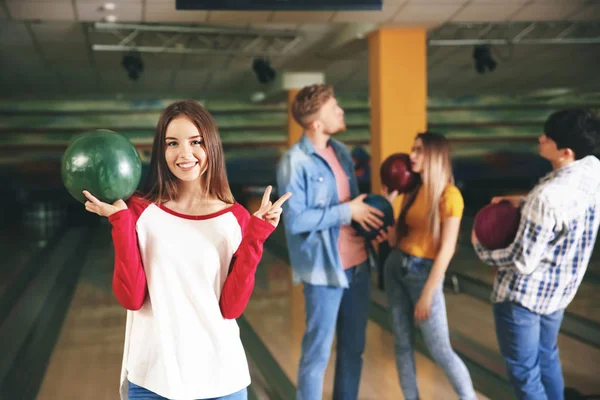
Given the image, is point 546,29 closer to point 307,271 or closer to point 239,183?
point 307,271

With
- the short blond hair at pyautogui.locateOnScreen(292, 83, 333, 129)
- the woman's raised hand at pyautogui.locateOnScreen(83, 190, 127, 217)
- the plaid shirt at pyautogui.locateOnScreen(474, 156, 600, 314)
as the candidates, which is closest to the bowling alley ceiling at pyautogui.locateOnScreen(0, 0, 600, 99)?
the short blond hair at pyautogui.locateOnScreen(292, 83, 333, 129)

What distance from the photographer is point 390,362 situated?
3408mm

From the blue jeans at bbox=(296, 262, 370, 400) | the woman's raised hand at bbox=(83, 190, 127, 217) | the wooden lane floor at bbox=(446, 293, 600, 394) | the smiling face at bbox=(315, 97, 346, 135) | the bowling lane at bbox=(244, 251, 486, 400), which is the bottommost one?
the wooden lane floor at bbox=(446, 293, 600, 394)

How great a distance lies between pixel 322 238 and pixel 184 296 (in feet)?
3.51

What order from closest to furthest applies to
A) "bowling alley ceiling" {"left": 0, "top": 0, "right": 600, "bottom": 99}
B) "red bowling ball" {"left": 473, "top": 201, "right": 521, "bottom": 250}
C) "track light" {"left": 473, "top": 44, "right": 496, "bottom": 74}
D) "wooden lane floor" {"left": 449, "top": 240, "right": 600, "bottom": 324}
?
"red bowling ball" {"left": 473, "top": 201, "right": 521, "bottom": 250} → "wooden lane floor" {"left": 449, "top": 240, "right": 600, "bottom": 324} → "bowling alley ceiling" {"left": 0, "top": 0, "right": 600, "bottom": 99} → "track light" {"left": 473, "top": 44, "right": 496, "bottom": 74}

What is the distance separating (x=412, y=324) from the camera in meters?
2.45

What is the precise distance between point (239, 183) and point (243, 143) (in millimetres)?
915

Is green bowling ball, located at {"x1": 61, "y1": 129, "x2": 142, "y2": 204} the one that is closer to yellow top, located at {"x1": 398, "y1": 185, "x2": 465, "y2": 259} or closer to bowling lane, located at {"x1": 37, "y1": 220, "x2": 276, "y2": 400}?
yellow top, located at {"x1": 398, "y1": 185, "x2": 465, "y2": 259}

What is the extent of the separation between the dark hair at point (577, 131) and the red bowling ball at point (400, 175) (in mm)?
629

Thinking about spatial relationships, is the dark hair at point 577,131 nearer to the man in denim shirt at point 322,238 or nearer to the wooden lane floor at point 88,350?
the man in denim shirt at point 322,238

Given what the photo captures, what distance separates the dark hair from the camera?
6.63 feet

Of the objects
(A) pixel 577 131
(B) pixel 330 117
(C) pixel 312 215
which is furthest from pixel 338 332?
(A) pixel 577 131

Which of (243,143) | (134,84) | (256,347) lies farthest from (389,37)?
(243,143)

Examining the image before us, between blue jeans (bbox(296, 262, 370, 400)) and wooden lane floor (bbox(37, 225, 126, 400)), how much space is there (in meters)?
1.24
